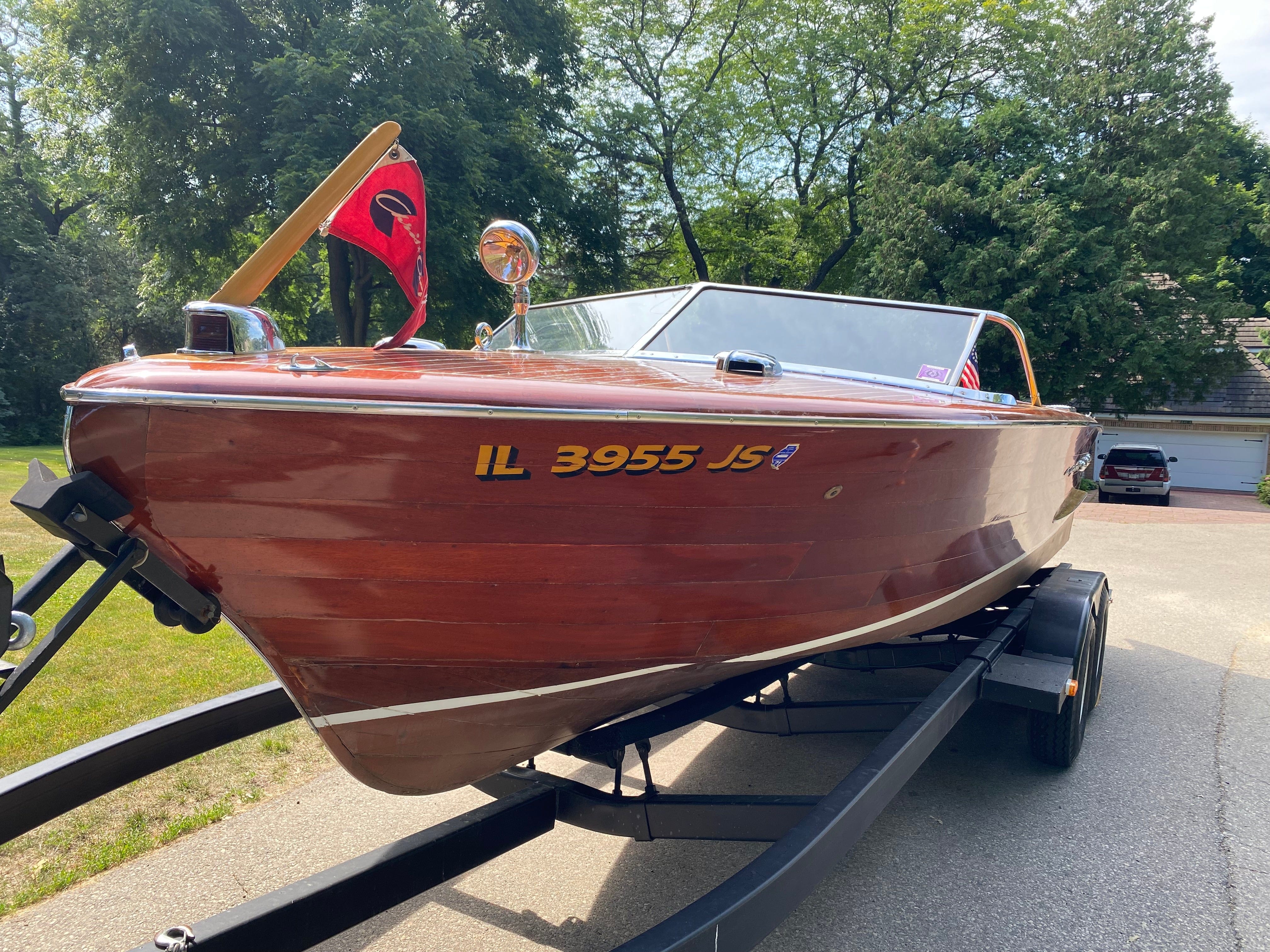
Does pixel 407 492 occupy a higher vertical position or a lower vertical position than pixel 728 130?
lower

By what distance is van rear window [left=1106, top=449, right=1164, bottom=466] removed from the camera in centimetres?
1627

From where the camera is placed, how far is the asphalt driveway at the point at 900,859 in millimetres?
2309

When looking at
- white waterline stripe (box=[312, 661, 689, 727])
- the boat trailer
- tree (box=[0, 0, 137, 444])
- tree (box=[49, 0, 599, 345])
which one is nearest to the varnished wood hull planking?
white waterline stripe (box=[312, 661, 689, 727])

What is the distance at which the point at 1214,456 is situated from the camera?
20281mm

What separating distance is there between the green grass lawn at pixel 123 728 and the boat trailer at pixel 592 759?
0.56 meters

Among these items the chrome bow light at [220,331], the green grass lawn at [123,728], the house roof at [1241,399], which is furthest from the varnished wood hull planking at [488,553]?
the house roof at [1241,399]

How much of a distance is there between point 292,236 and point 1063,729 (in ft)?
11.5

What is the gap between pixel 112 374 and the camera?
1.58 meters

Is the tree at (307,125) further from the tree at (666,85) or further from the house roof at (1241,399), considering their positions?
the house roof at (1241,399)

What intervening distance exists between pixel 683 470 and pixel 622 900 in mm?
1507

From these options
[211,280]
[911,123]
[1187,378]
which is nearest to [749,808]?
[211,280]

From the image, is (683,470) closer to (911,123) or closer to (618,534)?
(618,534)

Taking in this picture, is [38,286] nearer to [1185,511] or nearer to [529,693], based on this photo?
[529,693]

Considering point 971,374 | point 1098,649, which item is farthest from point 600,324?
point 1098,649
